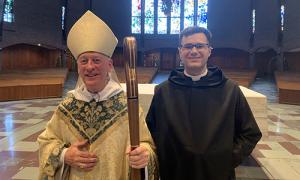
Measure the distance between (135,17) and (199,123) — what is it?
22054 millimetres

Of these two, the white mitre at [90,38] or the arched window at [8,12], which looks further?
the arched window at [8,12]

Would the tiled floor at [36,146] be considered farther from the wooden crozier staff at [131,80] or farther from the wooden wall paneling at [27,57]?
the wooden wall paneling at [27,57]

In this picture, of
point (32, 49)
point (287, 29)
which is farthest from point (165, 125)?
point (287, 29)

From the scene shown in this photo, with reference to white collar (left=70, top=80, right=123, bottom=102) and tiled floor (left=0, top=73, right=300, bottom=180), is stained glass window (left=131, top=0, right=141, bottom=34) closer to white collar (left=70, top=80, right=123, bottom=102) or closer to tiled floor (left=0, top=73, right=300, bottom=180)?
tiled floor (left=0, top=73, right=300, bottom=180)

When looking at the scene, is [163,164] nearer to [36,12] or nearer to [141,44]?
[36,12]

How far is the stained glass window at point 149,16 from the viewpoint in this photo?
23.2 metres

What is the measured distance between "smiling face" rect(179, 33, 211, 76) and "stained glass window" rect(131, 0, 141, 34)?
21.7 m

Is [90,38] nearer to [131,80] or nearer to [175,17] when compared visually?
[131,80]

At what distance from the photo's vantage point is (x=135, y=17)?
23.2 metres

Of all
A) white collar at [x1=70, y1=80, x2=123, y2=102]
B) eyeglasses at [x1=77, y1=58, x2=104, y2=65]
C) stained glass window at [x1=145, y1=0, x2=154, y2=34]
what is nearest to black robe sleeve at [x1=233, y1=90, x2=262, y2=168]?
white collar at [x1=70, y1=80, x2=123, y2=102]

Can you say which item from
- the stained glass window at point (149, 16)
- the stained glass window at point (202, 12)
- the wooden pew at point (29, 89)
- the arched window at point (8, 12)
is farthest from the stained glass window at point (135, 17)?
the wooden pew at point (29, 89)

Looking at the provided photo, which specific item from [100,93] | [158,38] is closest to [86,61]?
[100,93]

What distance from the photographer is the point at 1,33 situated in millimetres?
16297

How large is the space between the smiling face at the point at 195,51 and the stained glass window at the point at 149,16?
21710mm
